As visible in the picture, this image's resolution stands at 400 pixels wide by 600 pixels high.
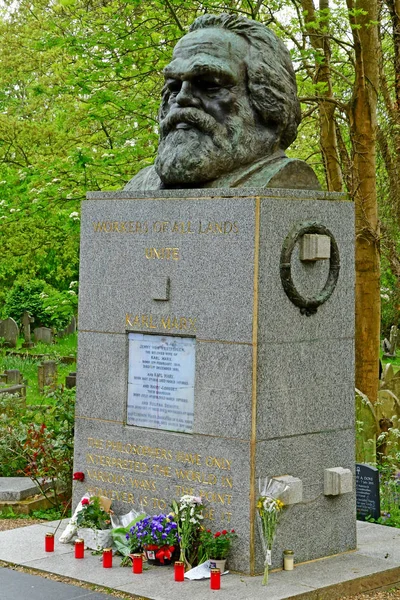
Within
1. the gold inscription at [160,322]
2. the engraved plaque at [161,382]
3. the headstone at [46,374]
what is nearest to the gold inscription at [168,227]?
the gold inscription at [160,322]

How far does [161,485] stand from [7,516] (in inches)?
92.2

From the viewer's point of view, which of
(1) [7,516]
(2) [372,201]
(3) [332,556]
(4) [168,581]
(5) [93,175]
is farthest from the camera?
(5) [93,175]

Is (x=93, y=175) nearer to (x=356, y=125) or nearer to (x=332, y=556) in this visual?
(x=356, y=125)

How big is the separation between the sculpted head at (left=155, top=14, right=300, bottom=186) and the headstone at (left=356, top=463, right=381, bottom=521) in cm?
308

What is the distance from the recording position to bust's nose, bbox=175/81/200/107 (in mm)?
8023

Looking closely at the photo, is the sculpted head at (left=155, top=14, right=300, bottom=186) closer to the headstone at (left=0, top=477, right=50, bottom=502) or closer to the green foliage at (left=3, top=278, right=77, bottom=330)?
the headstone at (left=0, top=477, right=50, bottom=502)

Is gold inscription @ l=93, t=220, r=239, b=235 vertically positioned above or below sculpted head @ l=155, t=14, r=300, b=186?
below

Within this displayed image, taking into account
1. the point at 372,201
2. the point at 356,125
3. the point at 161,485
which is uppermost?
the point at 356,125

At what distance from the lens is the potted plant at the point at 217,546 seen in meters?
7.30

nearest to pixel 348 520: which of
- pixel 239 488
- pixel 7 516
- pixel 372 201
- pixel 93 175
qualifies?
pixel 239 488

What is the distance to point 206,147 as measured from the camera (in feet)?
26.1

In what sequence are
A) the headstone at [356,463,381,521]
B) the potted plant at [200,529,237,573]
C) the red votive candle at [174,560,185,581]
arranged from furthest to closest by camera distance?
the headstone at [356,463,381,521] < the potted plant at [200,529,237,573] < the red votive candle at [174,560,185,581]

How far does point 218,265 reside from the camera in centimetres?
759

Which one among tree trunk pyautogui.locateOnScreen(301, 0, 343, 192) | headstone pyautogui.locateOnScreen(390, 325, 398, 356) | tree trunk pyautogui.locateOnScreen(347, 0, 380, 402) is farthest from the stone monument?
headstone pyautogui.locateOnScreen(390, 325, 398, 356)
